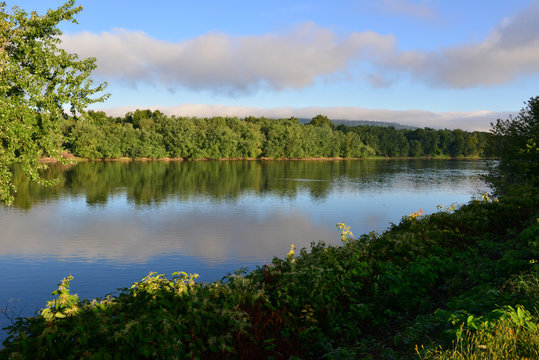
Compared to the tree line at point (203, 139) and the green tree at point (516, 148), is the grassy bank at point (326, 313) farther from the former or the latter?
the tree line at point (203, 139)

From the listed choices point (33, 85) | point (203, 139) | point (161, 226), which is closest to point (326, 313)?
point (33, 85)

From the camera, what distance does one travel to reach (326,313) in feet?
30.3

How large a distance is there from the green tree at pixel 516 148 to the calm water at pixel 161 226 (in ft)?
27.8

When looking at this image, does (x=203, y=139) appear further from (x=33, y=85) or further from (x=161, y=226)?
(x=33, y=85)

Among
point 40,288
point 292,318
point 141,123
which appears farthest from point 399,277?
point 141,123

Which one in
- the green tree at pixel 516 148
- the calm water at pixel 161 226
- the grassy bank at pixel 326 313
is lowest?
the calm water at pixel 161 226

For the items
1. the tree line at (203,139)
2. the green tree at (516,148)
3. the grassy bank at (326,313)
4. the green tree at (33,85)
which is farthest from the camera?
the tree line at (203,139)

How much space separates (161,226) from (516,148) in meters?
27.7

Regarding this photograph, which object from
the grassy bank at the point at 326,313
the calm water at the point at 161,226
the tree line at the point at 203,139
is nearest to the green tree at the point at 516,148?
the calm water at the point at 161,226

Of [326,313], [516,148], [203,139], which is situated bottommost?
[326,313]

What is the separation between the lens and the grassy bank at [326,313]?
247 inches

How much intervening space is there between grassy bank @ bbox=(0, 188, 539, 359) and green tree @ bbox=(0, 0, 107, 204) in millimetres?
12911

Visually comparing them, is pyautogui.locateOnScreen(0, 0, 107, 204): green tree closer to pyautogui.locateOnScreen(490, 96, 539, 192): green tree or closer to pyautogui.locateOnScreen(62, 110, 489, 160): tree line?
pyautogui.locateOnScreen(490, 96, 539, 192): green tree

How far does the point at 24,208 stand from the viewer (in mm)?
38094
